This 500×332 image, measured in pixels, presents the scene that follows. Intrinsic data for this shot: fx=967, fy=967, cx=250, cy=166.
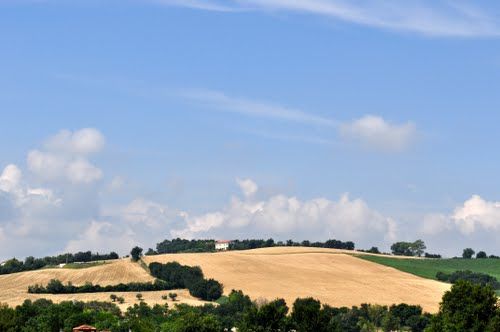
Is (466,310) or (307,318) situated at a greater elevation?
(466,310)

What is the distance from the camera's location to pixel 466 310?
157 meters

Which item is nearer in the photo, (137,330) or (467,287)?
(467,287)

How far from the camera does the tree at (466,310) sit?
155 meters

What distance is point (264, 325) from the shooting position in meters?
188

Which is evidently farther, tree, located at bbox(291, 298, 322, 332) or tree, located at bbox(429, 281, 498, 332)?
tree, located at bbox(291, 298, 322, 332)

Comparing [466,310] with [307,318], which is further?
[307,318]

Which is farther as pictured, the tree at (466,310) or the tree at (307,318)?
the tree at (307,318)

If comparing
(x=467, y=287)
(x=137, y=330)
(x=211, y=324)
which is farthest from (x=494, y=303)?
(x=137, y=330)

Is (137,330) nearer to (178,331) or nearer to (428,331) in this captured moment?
(178,331)

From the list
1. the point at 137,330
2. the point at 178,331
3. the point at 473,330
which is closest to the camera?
the point at 473,330

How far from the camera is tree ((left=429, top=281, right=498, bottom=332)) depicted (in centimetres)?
15538

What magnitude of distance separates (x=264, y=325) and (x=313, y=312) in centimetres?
1199

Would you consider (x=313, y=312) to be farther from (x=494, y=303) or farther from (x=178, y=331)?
(x=494, y=303)

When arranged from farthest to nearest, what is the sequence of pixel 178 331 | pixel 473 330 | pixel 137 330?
1. pixel 137 330
2. pixel 178 331
3. pixel 473 330
